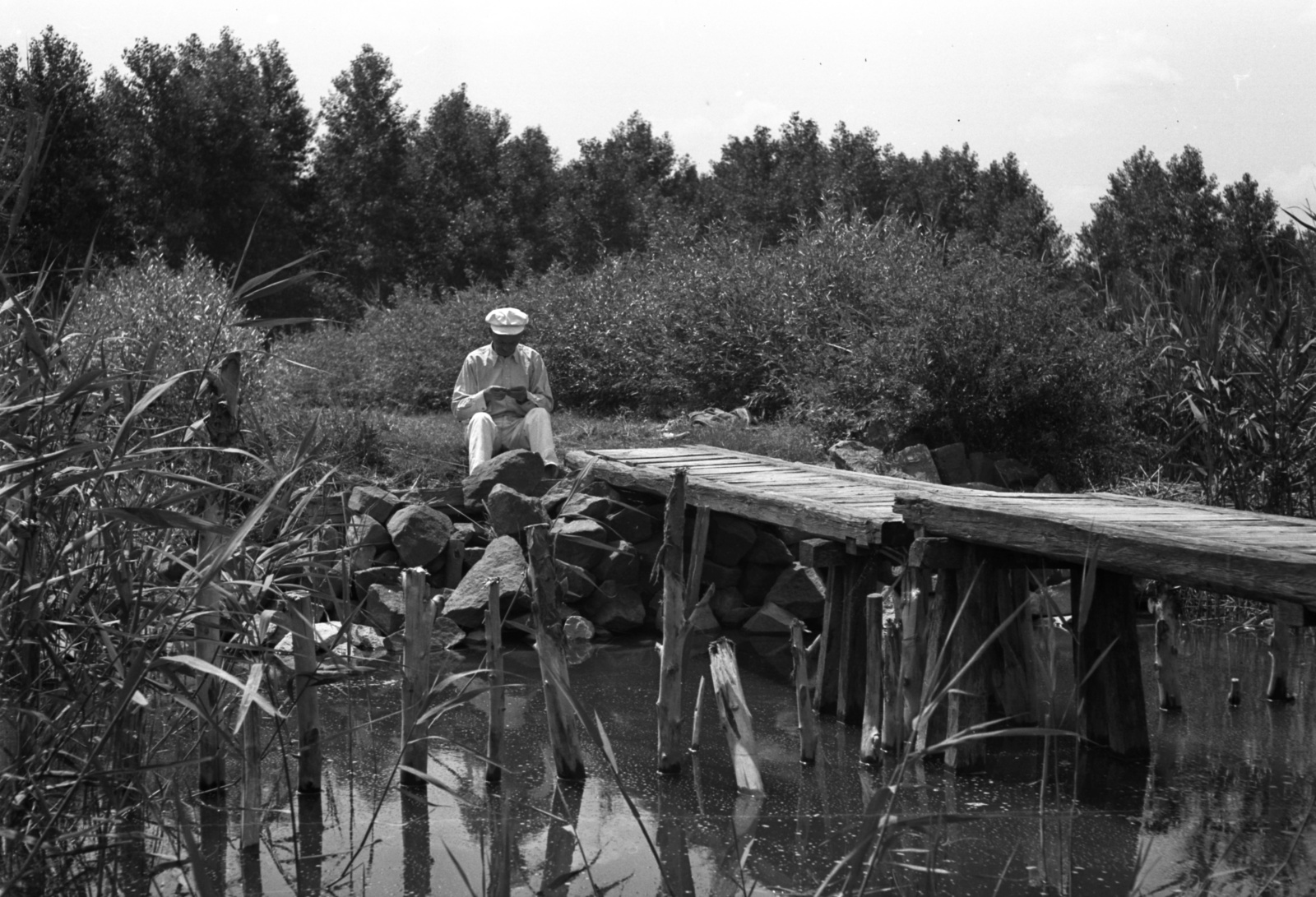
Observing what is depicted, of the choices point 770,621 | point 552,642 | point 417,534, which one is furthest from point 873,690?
point 417,534

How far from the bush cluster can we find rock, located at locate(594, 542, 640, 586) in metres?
3.70

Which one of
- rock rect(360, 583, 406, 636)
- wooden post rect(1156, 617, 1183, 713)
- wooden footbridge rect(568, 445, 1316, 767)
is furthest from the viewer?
rock rect(360, 583, 406, 636)

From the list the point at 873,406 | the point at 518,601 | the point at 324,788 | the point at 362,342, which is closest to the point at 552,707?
the point at 324,788

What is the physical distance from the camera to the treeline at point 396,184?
2694 centimetres

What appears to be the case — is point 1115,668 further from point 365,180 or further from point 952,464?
point 365,180

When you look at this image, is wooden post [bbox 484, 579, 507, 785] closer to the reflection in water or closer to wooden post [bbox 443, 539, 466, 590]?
the reflection in water

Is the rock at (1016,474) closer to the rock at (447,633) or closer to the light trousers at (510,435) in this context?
the light trousers at (510,435)

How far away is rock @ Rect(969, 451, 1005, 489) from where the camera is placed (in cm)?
1236

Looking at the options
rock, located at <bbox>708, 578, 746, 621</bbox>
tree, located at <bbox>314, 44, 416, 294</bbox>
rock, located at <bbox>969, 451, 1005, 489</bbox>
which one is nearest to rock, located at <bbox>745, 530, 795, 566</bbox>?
rock, located at <bbox>708, 578, 746, 621</bbox>

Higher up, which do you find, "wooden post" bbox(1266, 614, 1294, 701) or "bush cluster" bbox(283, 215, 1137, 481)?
"bush cluster" bbox(283, 215, 1137, 481)

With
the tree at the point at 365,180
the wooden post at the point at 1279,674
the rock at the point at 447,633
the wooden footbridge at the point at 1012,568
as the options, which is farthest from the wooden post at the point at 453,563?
the tree at the point at 365,180

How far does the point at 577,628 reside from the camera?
9.67 m

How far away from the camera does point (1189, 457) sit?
39.4 ft

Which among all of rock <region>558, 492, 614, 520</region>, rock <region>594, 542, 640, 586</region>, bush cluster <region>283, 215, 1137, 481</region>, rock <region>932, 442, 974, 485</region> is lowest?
rock <region>594, 542, 640, 586</region>
